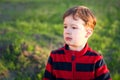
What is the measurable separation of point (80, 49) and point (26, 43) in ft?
9.02

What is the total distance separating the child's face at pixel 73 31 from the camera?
3848 millimetres

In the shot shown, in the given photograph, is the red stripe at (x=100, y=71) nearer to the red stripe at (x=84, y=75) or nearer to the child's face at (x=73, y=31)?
the red stripe at (x=84, y=75)

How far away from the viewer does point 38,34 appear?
7539 millimetres

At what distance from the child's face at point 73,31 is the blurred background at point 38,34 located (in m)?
2.15

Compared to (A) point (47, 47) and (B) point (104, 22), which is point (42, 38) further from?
(B) point (104, 22)

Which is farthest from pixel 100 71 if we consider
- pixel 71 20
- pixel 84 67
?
pixel 71 20

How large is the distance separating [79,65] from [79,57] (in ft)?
0.27

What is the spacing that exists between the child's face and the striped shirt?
0.42 ft

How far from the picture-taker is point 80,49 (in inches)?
157

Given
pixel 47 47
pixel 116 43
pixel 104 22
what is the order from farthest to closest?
pixel 104 22 < pixel 116 43 < pixel 47 47

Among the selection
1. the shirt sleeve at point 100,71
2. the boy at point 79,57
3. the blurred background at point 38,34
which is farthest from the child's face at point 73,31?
the blurred background at point 38,34

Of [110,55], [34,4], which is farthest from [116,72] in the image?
[34,4]

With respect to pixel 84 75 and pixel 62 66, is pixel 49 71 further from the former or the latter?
pixel 84 75

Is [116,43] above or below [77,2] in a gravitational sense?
below
